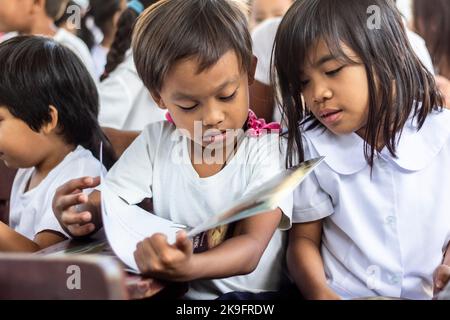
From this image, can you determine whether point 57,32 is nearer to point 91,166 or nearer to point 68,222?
point 91,166

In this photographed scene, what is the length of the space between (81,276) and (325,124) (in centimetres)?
56

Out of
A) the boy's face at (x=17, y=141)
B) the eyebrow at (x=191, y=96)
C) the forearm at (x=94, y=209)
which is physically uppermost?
the eyebrow at (x=191, y=96)

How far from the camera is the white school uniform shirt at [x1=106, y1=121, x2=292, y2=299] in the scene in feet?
4.09

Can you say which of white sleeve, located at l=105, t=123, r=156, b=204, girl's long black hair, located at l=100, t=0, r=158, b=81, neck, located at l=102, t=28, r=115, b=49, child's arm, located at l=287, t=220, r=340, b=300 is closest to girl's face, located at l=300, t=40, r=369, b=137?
child's arm, located at l=287, t=220, r=340, b=300

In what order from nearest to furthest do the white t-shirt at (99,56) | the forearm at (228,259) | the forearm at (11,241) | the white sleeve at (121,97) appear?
the forearm at (228,259) < the forearm at (11,241) < the white sleeve at (121,97) < the white t-shirt at (99,56)

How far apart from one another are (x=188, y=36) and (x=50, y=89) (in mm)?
434

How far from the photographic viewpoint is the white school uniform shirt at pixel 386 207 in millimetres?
1213

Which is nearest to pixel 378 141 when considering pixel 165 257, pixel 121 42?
pixel 165 257

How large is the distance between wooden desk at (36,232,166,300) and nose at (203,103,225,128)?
272 mm

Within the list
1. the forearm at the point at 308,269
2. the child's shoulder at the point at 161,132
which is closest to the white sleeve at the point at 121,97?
the child's shoulder at the point at 161,132

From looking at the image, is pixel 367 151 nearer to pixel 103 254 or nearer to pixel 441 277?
pixel 441 277

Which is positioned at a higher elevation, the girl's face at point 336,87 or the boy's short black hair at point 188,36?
the boy's short black hair at point 188,36

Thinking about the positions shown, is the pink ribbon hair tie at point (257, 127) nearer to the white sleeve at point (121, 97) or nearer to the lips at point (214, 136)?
the lips at point (214, 136)

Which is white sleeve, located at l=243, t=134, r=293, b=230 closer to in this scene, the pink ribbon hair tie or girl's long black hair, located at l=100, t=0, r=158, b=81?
the pink ribbon hair tie
